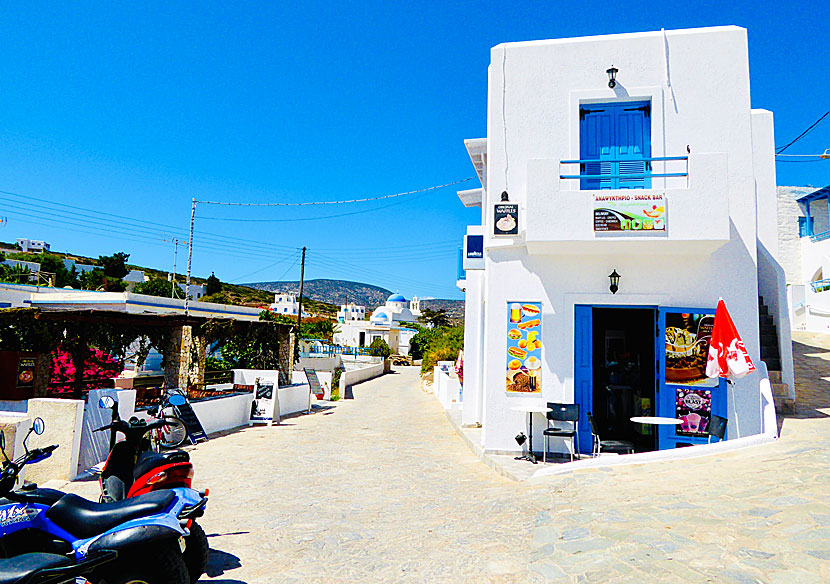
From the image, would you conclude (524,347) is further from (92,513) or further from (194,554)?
(92,513)

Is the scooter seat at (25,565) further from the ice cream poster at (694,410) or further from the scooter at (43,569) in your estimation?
the ice cream poster at (694,410)

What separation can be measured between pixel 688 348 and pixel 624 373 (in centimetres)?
191

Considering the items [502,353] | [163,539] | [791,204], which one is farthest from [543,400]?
[791,204]

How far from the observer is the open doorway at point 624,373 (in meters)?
10.4

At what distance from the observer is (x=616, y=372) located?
10969mm

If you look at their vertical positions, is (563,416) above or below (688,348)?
below

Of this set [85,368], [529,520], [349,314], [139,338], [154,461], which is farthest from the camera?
[349,314]

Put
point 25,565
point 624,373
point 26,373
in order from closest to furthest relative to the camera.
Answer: point 25,565, point 624,373, point 26,373

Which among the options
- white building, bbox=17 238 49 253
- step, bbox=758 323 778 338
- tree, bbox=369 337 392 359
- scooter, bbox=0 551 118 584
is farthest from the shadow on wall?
white building, bbox=17 238 49 253

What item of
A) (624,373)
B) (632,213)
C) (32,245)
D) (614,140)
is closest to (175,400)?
(624,373)

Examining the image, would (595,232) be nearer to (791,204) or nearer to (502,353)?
(502,353)

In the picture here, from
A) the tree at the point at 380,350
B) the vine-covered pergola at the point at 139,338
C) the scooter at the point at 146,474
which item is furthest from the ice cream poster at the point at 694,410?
the tree at the point at 380,350

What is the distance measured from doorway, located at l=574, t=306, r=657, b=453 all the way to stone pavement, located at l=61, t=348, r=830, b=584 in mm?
2071

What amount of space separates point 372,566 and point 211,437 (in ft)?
28.4
